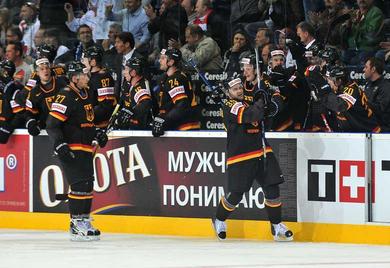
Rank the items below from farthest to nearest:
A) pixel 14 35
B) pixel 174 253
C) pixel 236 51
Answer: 1. pixel 14 35
2. pixel 236 51
3. pixel 174 253

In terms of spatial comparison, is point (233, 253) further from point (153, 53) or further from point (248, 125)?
point (153, 53)

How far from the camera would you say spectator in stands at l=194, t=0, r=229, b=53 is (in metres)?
15.1

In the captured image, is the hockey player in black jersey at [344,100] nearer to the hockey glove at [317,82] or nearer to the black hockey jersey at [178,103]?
the hockey glove at [317,82]

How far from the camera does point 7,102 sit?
46.8ft

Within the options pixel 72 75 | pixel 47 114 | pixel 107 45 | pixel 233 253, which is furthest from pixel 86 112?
pixel 107 45

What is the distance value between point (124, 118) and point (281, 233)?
2.54 m

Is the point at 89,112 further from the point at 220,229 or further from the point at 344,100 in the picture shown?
the point at 344,100

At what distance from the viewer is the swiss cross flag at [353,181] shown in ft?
40.0

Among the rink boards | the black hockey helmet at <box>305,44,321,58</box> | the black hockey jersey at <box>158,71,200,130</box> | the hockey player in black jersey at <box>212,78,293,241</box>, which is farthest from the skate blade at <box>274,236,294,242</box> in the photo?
the black hockey helmet at <box>305,44,321,58</box>

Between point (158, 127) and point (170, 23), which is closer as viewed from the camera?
point (158, 127)

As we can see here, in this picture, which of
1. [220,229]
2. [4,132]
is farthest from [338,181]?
[4,132]

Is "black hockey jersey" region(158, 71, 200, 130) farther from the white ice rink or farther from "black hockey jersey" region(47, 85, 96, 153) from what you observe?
the white ice rink

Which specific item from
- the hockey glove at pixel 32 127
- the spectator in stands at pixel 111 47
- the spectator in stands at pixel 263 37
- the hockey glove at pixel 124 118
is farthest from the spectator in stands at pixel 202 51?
the hockey glove at pixel 32 127

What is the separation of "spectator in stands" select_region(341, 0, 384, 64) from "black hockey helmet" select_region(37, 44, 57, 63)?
11.3ft
